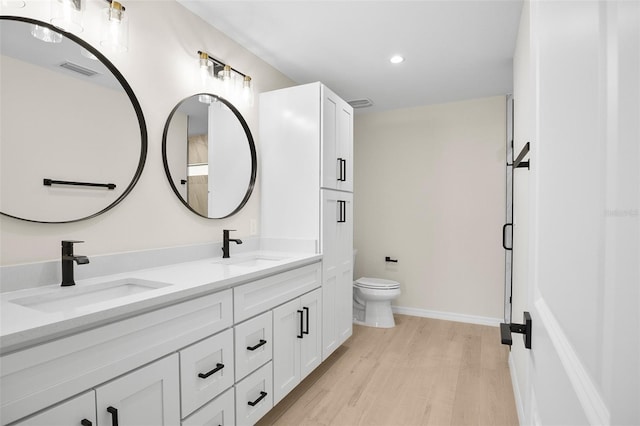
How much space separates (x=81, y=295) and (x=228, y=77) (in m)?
1.62

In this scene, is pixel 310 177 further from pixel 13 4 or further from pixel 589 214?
pixel 589 214

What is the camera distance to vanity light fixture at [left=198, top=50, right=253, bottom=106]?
216 centimetres

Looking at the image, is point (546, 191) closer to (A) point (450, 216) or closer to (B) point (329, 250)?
(B) point (329, 250)

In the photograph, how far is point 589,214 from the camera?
336 millimetres

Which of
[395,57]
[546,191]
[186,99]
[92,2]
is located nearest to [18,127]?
[92,2]

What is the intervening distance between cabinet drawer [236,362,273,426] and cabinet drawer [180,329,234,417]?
124 mm

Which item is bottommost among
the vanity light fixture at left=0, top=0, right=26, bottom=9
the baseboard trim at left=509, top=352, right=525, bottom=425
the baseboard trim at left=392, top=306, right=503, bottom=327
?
the baseboard trim at left=392, top=306, right=503, bottom=327

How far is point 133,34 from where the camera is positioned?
1766 mm

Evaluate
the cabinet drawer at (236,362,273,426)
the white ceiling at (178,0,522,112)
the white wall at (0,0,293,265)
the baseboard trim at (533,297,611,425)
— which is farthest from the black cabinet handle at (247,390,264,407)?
the white ceiling at (178,0,522,112)

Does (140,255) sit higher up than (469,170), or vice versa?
(469,170)

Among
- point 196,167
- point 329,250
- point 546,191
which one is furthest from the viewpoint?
point 329,250

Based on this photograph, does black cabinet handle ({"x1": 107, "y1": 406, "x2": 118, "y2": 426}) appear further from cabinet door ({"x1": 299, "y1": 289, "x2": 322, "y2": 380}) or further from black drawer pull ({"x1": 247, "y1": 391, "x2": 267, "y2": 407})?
cabinet door ({"x1": 299, "y1": 289, "x2": 322, "y2": 380})

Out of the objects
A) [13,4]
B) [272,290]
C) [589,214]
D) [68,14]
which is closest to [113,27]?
[68,14]

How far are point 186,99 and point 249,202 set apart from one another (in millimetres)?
870
